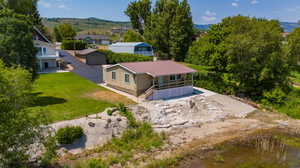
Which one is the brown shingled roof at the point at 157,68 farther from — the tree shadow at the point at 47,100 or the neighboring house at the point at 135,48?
the neighboring house at the point at 135,48

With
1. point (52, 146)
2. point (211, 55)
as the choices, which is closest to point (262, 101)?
point (211, 55)

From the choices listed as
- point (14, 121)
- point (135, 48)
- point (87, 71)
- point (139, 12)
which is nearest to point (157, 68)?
point (14, 121)

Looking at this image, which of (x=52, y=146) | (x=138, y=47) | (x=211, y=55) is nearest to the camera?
(x=52, y=146)

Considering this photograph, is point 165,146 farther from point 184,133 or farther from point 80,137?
point 80,137

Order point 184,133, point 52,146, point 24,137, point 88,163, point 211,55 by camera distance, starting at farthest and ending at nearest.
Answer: point 211,55 < point 184,133 < point 88,163 < point 52,146 < point 24,137

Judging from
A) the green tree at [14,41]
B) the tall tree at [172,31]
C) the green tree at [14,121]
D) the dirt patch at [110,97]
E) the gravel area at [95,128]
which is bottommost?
the gravel area at [95,128]

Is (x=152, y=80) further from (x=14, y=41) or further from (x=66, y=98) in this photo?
(x=14, y=41)

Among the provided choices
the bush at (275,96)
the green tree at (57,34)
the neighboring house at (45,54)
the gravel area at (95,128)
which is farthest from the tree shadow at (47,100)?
the green tree at (57,34)
